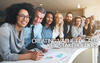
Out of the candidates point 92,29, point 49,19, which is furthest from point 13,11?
point 92,29

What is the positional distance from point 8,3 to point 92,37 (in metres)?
1.06

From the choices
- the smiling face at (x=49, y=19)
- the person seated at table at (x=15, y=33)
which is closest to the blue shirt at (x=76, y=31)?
the smiling face at (x=49, y=19)

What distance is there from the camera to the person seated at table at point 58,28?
1.27 m

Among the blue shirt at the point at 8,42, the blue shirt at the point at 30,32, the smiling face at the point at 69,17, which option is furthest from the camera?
the smiling face at the point at 69,17

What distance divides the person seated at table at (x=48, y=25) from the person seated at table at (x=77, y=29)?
0.97ft

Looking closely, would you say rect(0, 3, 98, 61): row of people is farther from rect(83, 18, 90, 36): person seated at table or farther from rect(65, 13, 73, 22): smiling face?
rect(83, 18, 90, 36): person seated at table

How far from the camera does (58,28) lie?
132 cm

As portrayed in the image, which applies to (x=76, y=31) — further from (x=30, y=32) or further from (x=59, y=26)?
(x=30, y=32)

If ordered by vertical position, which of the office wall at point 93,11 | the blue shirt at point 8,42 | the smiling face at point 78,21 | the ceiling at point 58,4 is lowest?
the blue shirt at point 8,42

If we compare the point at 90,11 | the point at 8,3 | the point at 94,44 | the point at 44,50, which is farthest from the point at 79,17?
the point at 8,3

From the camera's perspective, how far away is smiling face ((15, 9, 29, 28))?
3.25 ft

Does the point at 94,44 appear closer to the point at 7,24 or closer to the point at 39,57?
the point at 39,57

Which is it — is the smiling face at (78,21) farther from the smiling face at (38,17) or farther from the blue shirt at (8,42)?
the blue shirt at (8,42)

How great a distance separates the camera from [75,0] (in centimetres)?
139
